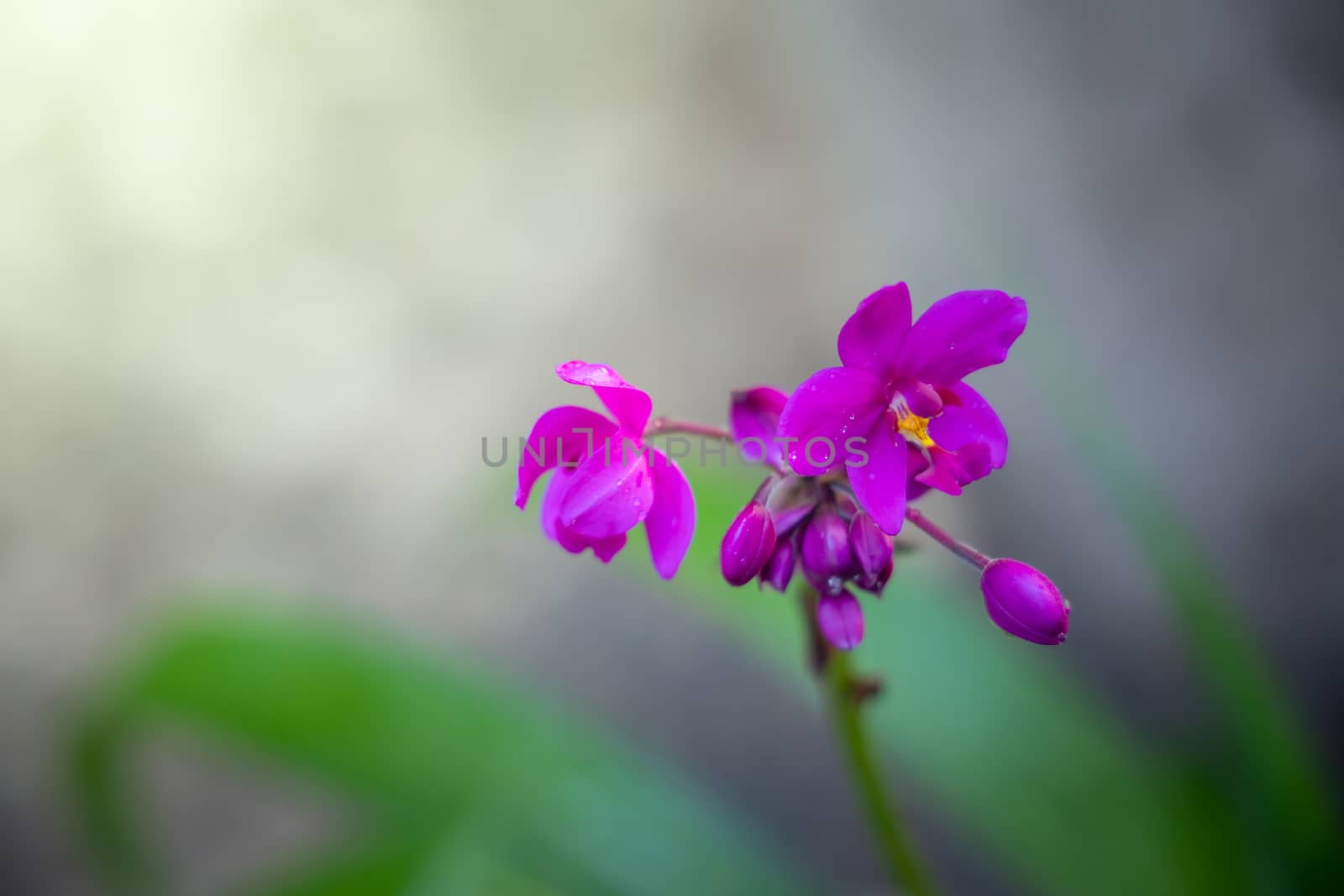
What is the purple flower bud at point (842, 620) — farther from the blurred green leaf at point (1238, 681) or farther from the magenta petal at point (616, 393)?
the blurred green leaf at point (1238, 681)

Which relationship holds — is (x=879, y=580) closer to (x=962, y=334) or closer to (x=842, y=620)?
(x=842, y=620)

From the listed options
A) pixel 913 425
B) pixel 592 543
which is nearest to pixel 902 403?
pixel 913 425

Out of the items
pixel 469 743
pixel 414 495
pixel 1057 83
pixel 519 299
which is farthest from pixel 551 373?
pixel 1057 83

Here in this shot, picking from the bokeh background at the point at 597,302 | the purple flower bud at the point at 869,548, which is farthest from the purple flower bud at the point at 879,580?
the bokeh background at the point at 597,302

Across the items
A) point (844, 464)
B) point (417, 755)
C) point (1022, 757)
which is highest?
point (844, 464)

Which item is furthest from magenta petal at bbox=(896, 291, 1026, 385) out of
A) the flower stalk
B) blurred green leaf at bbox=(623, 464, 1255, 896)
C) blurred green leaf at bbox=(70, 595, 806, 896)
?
blurred green leaf at bbox=(70, 595, 806, 896)

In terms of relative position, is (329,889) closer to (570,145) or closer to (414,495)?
(414,495)
